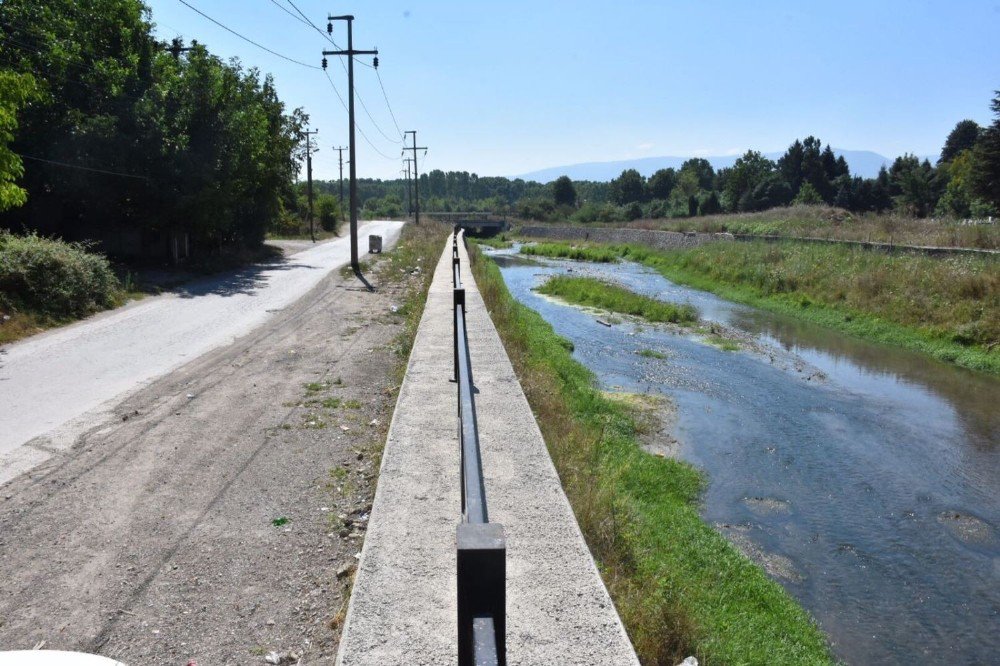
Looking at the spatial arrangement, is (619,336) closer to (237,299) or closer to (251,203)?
(237,299)

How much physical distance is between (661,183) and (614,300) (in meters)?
111

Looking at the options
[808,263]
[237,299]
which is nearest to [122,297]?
[237,299]

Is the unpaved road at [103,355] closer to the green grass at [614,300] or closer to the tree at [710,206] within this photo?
the green grass at [614,300]

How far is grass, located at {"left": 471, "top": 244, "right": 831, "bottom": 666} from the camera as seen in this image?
14.4ft

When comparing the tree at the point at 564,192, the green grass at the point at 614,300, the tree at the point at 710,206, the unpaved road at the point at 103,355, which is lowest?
the green grass at the point at 614,300

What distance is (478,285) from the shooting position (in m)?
20.3

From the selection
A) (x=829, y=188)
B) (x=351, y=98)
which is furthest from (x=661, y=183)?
(x=351, y=98)

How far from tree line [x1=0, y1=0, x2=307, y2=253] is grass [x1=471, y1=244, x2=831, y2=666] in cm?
1781

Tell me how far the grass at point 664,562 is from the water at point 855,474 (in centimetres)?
55

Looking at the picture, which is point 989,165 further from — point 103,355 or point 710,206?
point 103,355

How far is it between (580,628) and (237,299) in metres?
18.0

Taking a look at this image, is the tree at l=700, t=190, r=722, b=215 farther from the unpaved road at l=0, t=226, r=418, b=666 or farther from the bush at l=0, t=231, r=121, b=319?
the unpaved road at l=0, t=226, r=418, b=666

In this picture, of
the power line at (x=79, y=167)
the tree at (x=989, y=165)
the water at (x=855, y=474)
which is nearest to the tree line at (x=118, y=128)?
the power line at (x=79, y=167)

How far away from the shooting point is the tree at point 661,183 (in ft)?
431
